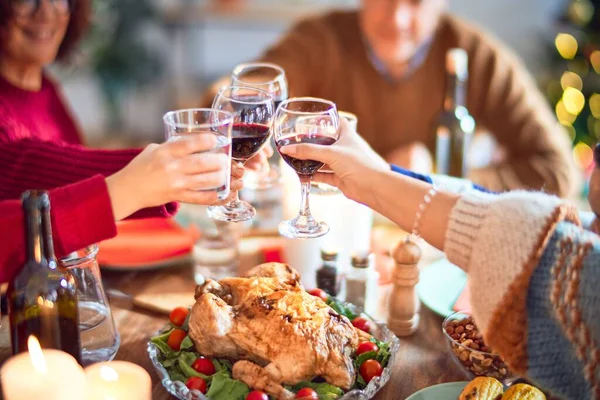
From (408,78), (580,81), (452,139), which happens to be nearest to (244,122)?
(452,139)

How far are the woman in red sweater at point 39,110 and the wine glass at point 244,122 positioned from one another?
178 millimetres

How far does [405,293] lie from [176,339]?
47cm

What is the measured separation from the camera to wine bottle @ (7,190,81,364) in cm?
93

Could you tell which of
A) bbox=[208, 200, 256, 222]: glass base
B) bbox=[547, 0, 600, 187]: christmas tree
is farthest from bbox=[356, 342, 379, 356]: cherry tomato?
bbox=[547, 0, 600, 187]: christmas tree

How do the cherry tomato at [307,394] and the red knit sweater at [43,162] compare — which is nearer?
the cherry tomato at [307,394]

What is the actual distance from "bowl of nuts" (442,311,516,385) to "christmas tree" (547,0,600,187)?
2.39m

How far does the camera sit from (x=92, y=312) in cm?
118

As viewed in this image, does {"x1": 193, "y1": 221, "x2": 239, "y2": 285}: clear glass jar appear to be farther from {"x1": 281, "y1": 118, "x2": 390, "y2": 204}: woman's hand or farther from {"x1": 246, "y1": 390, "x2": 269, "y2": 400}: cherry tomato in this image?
{"x1": 246, "y1": 390, "x2": 269, "y2": 400}: cherry tomato

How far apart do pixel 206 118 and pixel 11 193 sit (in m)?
0.63

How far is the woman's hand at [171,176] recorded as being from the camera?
3.39 feet

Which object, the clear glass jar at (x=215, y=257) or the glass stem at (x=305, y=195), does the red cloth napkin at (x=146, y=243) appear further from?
the glass stem at (x=305, y=195)

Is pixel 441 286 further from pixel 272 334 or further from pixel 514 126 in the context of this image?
pixel 514 126

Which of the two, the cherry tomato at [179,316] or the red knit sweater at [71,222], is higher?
the red knit sweater at [71,222]

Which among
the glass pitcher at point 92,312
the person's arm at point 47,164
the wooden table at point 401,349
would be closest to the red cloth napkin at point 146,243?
the wooden table at point 401,349
